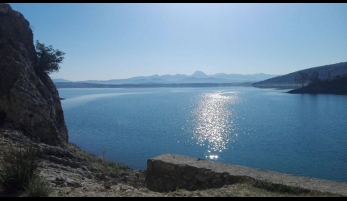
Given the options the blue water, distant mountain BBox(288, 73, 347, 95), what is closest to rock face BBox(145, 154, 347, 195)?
the blue water

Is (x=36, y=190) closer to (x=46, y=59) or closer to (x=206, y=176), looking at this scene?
(x=206, y=176)

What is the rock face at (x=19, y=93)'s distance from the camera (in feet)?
38.0

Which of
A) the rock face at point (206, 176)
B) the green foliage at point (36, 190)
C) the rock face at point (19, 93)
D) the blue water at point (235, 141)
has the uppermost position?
the rock face at point (19, 93)

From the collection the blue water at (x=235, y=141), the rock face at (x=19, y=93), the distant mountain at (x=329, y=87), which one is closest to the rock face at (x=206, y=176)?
the rock face at (x=19, y=93)

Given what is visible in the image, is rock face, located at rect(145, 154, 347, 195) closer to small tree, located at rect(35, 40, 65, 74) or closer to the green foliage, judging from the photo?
the green foliage

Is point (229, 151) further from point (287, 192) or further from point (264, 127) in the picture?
point (287, 192)

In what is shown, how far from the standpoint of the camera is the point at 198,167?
25.7ft

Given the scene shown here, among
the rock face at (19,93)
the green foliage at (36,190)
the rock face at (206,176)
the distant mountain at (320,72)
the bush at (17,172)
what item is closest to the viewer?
the green foliage at (36,190)

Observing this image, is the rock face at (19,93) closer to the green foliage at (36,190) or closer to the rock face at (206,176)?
the rock face at (206,176)

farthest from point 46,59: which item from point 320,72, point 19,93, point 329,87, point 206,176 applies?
point 320,72

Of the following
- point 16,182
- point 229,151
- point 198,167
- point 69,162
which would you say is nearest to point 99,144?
point 229,151

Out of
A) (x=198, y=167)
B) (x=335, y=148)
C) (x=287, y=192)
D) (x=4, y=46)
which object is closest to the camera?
(x=287, y=192)

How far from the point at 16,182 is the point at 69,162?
4.30m

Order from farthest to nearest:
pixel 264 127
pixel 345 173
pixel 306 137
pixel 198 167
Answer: pixel 264 127 → pixel 306 137 → pixel 345 173 → pixel 198 167
